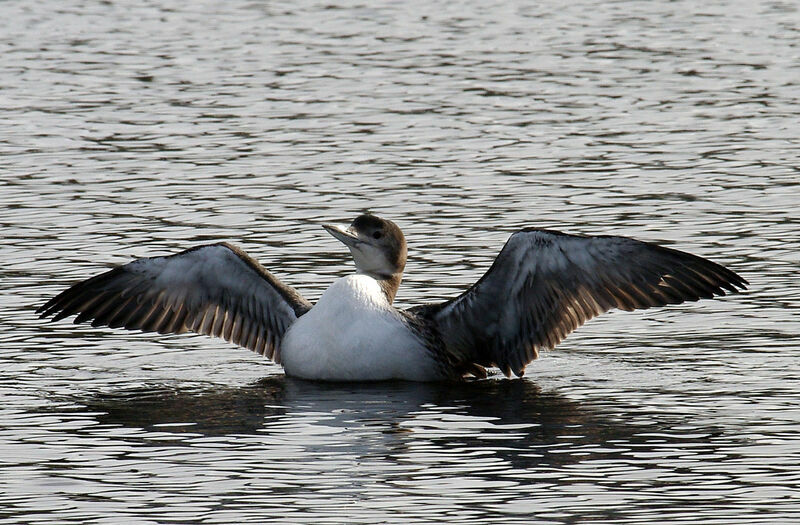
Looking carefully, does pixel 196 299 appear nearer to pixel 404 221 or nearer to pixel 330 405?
pixel 330 405

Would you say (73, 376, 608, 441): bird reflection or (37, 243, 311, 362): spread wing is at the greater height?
(37, 243, 311, 362): spread wing

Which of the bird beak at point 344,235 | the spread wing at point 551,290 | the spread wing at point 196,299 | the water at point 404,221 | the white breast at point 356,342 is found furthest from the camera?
the spread wing at point 196,299

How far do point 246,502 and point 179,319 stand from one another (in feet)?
12.8

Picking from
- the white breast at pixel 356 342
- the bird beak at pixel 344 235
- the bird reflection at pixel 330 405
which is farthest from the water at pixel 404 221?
the bird beak at pixel 344 235

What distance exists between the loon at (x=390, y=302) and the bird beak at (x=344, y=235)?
0.01 meters

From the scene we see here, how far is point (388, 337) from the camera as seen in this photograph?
11086mm

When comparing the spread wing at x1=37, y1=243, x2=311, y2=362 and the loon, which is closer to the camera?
the loon

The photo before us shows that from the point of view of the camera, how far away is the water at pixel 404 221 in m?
8.80

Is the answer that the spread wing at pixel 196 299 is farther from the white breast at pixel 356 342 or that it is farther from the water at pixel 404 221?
the white breast at pixel 356 342

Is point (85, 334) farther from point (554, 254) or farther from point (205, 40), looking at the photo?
point (205, 40)

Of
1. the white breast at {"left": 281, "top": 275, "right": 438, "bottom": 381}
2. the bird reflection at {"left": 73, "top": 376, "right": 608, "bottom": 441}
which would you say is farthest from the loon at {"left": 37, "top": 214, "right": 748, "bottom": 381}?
the bird reflection at {"left": 73, "top": 376, "right": 608, "bottom": 441}

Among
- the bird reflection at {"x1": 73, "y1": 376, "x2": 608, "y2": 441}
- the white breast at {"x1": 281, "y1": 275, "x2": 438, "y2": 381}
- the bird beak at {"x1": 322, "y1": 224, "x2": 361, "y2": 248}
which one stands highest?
the bird beak at {"x1": 322, "y1": 224, "x2": 361, "y2": 248}

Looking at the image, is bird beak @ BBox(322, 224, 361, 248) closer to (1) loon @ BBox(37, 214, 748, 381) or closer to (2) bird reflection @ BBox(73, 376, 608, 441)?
(1) loon @ BBox(37, 214, 748, 381)

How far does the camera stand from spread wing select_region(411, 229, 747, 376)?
429 inches
